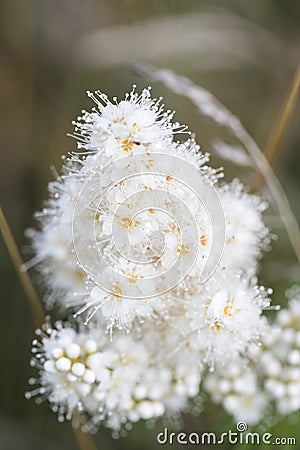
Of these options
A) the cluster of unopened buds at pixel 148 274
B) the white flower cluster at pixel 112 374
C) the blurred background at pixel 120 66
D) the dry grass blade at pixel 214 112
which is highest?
the blurred background at pixel 120 66

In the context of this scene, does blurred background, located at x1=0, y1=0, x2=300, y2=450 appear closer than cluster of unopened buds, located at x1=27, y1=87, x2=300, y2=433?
No

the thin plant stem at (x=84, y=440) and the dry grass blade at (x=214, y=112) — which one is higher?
the dry grass blade at (x=214, y=112)

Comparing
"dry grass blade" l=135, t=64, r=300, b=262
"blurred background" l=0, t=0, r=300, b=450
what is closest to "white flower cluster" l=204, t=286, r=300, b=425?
"dry grass blade" l=135, t=64, r=300, b=262

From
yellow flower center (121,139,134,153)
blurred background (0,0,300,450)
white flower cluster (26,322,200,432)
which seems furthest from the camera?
blurred background (0,0,300,450)

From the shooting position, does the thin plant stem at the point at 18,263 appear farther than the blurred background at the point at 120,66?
No

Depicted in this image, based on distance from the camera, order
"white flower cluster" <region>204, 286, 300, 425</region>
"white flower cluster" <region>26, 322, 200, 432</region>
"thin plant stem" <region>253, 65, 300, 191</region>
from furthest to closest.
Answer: "thin plant stem" <region>253, 65, 300, 191</region> → "white flower cluster" <region>204, 286, 300, 425</region> → "white flower cluster" <region>26, 322, 200, 432</region>

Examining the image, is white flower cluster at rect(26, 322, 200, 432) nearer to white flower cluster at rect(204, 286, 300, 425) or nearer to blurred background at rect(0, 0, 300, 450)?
white flower cluster at rect(204, 286, 300, 425)

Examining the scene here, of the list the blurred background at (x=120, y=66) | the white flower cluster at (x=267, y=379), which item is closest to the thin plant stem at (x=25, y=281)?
the white flower cluster at (x=267, y=379)

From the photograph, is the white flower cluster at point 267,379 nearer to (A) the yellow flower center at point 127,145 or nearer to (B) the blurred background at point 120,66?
(A) the yellow flower center at point 127,145
